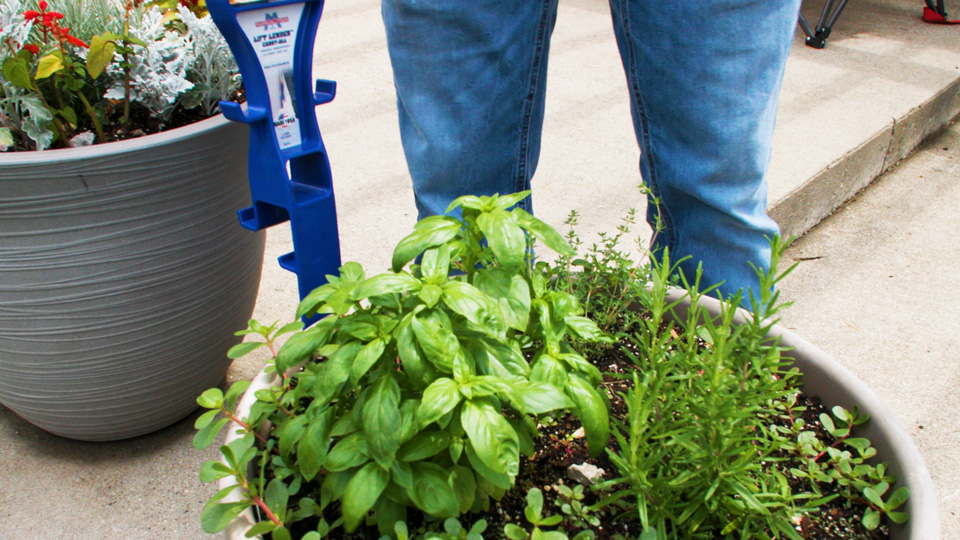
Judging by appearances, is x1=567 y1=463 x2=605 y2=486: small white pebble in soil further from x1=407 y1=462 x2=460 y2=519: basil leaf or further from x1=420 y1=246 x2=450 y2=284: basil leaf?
x1=420 y1=246 x2=450 y2=284: basil leaf

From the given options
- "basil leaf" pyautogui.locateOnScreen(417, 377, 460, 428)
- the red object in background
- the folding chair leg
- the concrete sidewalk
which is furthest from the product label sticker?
the red object in background

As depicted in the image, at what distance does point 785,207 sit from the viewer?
2.55 metres

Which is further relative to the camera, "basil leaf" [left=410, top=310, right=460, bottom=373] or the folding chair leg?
the folding chair leg

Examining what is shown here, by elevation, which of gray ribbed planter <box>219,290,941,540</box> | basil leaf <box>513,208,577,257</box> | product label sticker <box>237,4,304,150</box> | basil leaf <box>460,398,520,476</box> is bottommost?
gray ribbed planter <box>219,290,941,540</box>

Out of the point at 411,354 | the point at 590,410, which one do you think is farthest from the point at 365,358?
the point at 590,410

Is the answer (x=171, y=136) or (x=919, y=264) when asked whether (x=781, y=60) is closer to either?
(x=171, y=136)

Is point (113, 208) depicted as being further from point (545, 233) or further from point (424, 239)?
point (545, 233)

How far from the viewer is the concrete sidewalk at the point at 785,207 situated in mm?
1654

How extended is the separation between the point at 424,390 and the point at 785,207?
200 centimetres

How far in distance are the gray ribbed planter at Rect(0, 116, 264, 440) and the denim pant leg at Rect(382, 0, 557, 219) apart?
0.36 metres

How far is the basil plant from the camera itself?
0.89 meters

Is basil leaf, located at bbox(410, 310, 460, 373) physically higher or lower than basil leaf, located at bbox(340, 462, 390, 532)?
higher

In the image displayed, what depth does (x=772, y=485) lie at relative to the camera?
0.99 meters

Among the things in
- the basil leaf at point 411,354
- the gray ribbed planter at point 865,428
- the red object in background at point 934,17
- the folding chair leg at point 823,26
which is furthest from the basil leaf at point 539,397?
the red object in background at point 934,17
